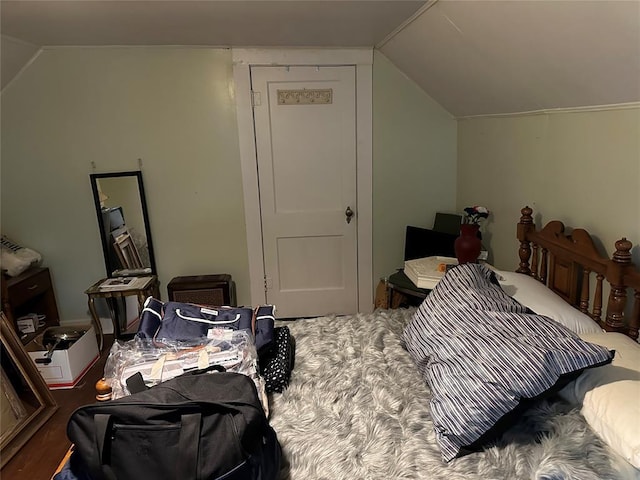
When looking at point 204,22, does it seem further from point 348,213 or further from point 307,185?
point 348,213

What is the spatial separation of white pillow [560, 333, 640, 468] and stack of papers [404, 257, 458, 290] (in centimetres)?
103

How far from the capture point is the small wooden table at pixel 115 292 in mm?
3061

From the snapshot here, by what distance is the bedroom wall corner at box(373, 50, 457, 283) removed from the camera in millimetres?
3305

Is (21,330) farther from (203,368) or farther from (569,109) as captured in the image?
(569,109)

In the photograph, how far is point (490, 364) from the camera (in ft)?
4.22

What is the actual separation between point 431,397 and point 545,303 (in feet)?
2.03

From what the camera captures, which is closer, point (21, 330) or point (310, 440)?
point (310, 440)

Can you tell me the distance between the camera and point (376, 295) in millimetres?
3582

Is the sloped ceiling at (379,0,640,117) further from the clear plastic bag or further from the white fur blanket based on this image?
the clear plastic bag

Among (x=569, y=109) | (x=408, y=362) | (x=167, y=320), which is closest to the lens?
(x=408, y=362)

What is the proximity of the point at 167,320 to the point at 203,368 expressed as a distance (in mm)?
396

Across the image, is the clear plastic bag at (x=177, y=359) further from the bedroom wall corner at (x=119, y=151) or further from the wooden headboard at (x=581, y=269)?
the bedroom wall corner at (x=119, y=151)

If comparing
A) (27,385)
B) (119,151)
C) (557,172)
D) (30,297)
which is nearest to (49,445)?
(27,385)

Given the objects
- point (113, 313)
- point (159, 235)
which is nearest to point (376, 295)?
point (159, 235)
